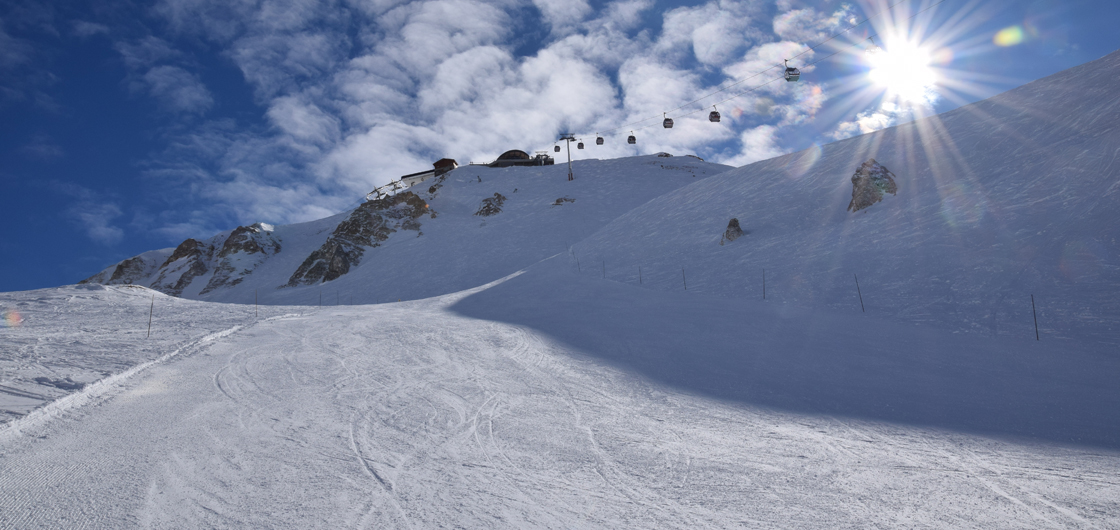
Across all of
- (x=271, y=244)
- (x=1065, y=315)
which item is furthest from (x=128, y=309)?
(x=271, y=244)

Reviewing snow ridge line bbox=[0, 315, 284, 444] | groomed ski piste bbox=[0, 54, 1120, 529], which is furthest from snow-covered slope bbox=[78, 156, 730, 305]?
snow ridge line bbox=[0, 315, 284, 444]

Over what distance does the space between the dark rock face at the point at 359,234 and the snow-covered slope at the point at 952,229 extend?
27.5 metres

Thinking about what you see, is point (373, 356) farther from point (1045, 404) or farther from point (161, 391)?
point (1045, 404)

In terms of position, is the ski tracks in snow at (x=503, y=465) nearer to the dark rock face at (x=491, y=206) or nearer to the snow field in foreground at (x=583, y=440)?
the snow field in foreground at (x=583, y=440)

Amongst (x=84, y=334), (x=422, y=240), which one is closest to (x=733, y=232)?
(x=84, y=334)

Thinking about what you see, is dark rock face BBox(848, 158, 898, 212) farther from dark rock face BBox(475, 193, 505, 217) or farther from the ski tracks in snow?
dark rock face BBox(475, 193, 505, 217)

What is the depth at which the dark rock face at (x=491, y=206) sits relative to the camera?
51.7 m

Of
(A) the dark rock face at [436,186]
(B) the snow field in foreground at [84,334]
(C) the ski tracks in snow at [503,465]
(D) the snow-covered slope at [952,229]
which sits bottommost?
(C) the ski tracks in snow at [503,465]

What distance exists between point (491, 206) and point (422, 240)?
876cm

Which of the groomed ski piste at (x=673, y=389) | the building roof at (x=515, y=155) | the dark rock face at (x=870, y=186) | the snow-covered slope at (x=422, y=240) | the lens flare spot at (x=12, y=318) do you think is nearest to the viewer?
the groomed ski piste at (x=673, y=389)

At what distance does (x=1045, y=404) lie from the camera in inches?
305

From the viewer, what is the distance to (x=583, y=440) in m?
6.23

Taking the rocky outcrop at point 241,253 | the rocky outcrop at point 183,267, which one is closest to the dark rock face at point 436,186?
the rocky outcrop at point 241,253

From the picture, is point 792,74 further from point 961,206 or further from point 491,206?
point 491,206
